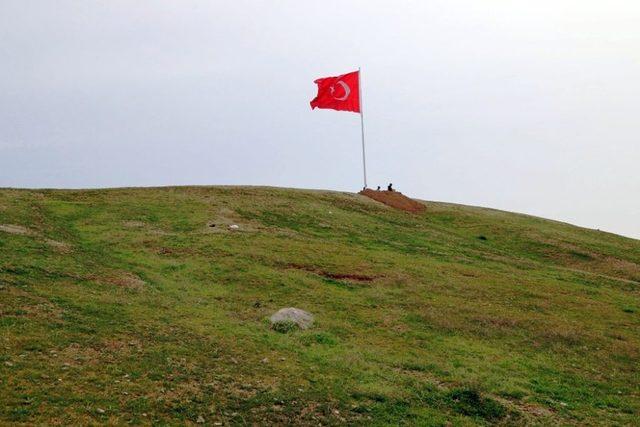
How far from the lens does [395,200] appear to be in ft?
216

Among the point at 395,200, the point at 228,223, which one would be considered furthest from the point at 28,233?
the point at 395,200

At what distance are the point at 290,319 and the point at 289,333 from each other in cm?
106

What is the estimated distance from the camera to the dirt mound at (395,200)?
64562 millimetres

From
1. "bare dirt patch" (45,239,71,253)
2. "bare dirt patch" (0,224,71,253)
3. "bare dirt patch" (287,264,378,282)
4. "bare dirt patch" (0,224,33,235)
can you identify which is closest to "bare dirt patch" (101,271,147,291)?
"bare dirt patch" (45,239,71,253)

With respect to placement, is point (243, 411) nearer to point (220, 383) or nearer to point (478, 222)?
point (220, 383)

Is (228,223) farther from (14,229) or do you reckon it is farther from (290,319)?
(290,319)

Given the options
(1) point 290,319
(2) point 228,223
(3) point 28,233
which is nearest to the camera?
(1) point 290,319

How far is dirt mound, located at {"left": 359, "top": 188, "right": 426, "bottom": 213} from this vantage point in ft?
212

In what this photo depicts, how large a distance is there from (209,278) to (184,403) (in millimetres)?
15158

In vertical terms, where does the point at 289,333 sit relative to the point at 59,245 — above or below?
below

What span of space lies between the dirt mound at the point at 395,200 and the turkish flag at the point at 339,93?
1017 centimetres

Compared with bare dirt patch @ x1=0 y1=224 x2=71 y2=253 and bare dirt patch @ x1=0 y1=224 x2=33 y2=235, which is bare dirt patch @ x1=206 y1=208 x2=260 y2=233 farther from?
bare dirt patch @ x1=0 y1=224 x2=33 y2=235

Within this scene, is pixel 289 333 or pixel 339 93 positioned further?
pixel 339 93

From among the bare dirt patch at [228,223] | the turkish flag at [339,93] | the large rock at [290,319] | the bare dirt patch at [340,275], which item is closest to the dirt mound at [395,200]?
the turkish flag at [339,93]
